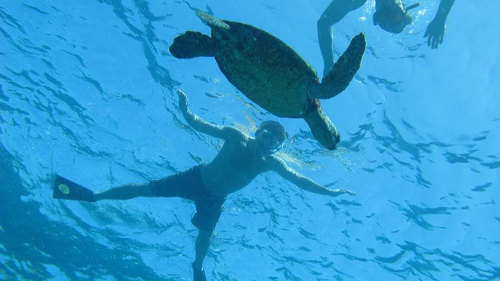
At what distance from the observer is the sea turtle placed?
2572mm

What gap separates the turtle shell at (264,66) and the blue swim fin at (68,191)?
21.9ft

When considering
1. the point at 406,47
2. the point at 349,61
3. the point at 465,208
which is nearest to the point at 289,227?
the point at 465,208

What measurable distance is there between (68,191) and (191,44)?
6842mm

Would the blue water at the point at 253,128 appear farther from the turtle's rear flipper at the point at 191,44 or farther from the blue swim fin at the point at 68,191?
the turtle's rear flipper at the point at 191,44

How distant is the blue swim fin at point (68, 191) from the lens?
8086 mm

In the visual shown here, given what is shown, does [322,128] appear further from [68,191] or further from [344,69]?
[68,191]

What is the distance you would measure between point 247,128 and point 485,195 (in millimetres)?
7687

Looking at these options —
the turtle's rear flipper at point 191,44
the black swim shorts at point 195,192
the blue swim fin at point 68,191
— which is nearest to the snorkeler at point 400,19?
the turtle's rear flipper at point 191,44

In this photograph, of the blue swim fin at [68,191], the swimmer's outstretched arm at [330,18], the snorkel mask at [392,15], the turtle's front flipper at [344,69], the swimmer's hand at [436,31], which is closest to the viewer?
the turtle's front flipper at [344,69]

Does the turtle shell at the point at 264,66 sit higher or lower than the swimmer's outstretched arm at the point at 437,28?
lower

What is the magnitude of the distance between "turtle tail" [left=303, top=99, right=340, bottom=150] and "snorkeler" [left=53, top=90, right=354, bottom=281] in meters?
5.05

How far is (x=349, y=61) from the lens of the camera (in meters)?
2.34

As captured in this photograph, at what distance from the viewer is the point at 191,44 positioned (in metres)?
2.81

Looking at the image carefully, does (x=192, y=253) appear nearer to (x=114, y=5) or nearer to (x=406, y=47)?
(x=114, y=5)
